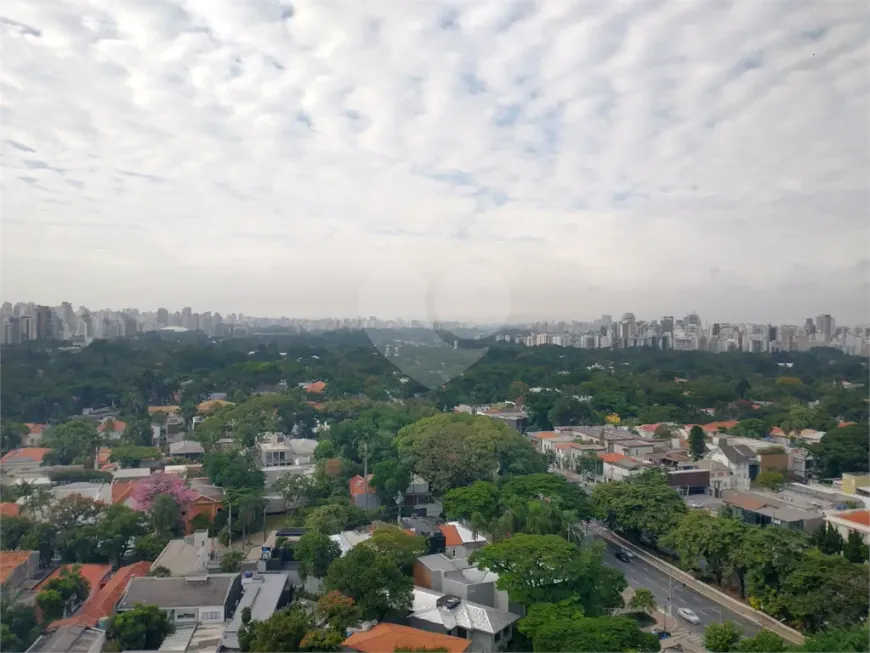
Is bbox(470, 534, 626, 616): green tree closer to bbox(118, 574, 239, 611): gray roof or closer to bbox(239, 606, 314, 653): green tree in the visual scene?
bbox(239, 606, 314, 653): green tree

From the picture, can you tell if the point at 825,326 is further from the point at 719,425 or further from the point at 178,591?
the point at 178,591

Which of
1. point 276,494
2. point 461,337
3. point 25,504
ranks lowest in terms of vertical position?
point 276,494

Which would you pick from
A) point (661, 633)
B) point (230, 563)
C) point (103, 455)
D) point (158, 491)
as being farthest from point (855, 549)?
point (103, 455)

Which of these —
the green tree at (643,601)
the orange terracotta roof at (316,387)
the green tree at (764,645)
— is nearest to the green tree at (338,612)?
the green tree at (643,601)

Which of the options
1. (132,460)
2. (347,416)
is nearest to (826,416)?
(347,416)

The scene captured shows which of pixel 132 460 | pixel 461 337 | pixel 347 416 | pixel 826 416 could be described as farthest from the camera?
pixel 461 337

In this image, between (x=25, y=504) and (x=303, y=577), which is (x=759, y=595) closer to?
(x=303, y=577)
